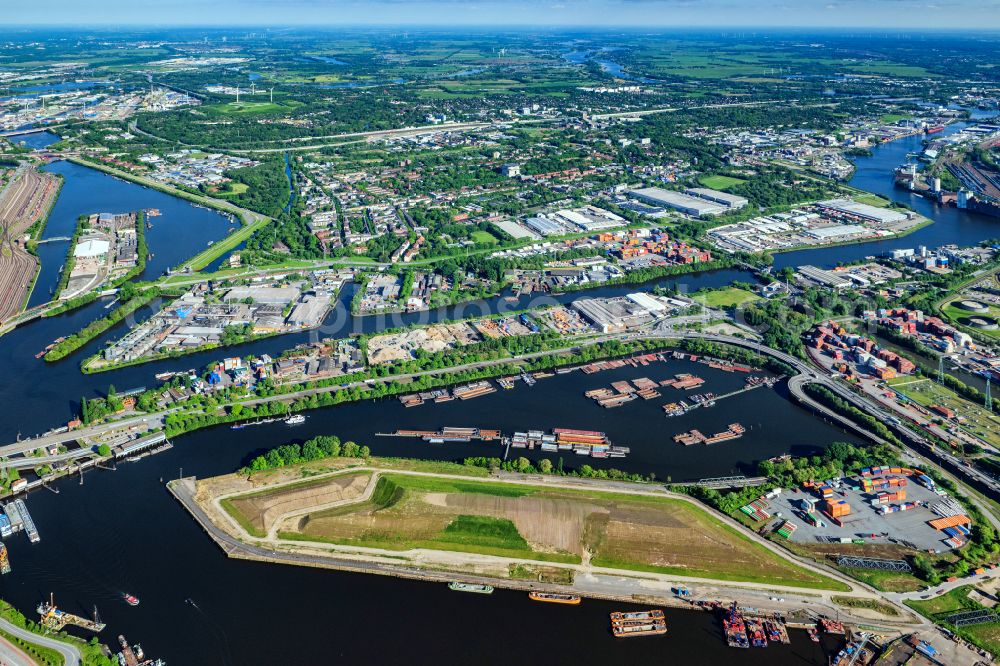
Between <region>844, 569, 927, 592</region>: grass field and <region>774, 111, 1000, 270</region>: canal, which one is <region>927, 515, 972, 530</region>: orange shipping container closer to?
<region>844, 569, 927, 592</region>: grass field

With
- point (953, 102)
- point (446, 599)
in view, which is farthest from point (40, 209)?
point (953, 102)

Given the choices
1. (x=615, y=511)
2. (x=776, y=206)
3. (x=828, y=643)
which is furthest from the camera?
(x=776, y=206)

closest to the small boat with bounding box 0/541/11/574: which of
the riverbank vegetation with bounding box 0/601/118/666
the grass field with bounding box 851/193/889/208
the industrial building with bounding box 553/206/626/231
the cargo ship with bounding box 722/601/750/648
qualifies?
the riverbank vegetation with bounding box 0/601/118/666

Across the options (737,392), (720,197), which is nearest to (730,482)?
(737,392)

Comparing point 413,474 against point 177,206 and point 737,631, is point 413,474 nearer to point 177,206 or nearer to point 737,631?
point 737,631

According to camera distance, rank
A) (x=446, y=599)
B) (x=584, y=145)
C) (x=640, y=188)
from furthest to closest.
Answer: (x=584, y=145) < (x=640, y=188) < (x=446, y=599)

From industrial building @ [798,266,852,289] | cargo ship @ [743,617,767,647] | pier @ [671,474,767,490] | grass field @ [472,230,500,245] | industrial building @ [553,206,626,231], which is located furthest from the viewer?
industrial building @ [553,206,626,231]

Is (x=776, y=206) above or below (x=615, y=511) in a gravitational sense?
above
